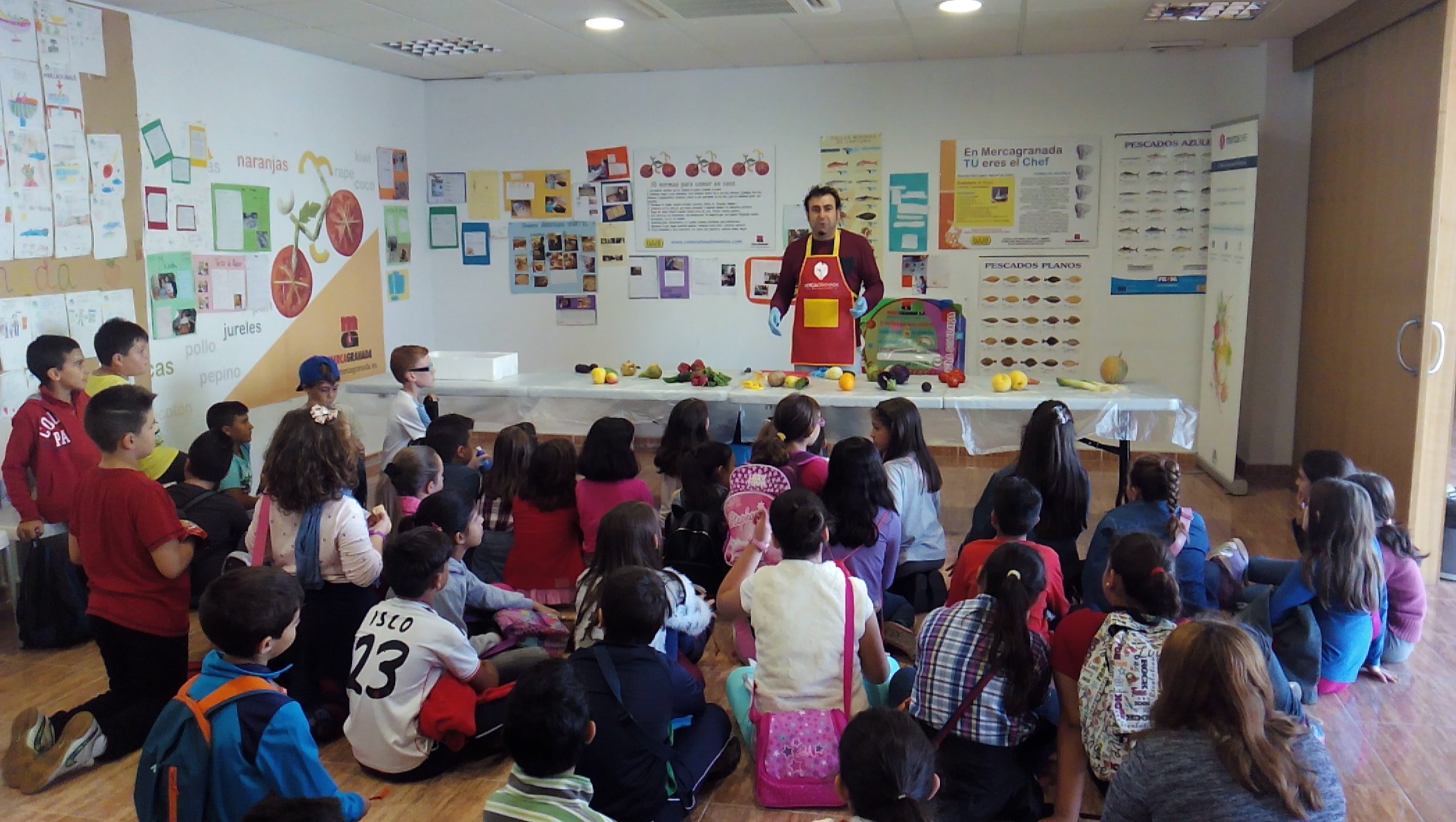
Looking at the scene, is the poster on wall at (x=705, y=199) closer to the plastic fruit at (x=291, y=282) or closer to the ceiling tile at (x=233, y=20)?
the plastic fruit at (x=291, y=282)

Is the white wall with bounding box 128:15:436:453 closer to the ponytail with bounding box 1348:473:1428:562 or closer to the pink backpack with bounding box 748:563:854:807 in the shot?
the pink backpack with bounding box 748:563:854:807

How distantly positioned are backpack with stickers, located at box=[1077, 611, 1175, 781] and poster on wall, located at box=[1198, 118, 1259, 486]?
3.99 m

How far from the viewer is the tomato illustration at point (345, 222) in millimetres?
6531

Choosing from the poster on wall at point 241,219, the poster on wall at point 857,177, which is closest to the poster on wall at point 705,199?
the poster on wall at point 857,177

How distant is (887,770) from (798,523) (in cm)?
99

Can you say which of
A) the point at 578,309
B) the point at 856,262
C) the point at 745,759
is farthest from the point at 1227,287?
the point at 745,759

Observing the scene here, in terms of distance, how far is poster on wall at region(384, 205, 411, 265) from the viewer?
719 cm

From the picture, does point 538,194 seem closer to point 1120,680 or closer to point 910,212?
point 910,212

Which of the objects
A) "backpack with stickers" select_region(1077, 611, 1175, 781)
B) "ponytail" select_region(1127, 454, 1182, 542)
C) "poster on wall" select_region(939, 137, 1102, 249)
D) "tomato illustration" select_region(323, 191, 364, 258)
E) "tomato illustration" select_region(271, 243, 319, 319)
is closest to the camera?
"backpack with stickers" select_region(1077, 611, 1175, 781)

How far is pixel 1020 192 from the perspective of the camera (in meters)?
6.81

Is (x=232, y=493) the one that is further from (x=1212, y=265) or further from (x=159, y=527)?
(x=1212, y=265)

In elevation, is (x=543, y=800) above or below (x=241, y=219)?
below

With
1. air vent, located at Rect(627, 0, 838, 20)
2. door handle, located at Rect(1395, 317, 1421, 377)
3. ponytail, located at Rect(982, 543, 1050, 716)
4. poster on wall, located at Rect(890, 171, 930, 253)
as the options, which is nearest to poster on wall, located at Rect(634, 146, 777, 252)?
poster on wall, located at Rect(890, 171, 930, 253)

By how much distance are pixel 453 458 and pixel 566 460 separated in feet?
2.40
